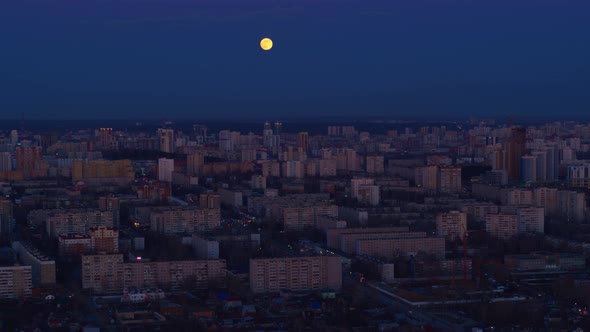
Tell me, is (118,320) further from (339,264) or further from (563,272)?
(563,272)

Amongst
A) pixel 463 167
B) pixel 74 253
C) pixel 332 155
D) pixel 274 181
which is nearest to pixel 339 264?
pixel 74 253

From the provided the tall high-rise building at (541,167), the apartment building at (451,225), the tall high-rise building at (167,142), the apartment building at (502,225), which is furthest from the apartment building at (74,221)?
the tall high-rise building at (167,142)

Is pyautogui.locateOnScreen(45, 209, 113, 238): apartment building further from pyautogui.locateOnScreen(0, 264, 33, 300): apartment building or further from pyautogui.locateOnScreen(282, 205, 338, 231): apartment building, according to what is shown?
pyautogui.locateOnScreen(0, 264, 33, 300): apartment building

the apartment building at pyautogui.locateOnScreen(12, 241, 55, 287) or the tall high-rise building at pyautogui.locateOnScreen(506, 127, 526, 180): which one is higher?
the tall high-rise building at pyautogui.locateOnScreen(506, 127, 526, 180)

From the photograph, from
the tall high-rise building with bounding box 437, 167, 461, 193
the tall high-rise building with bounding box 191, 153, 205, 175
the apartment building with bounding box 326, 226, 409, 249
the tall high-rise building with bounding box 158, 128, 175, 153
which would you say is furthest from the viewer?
the tall high-rise building with bounding box 158, 128, 175, 153

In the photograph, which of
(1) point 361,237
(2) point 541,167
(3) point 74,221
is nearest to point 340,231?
(1) point 361,237

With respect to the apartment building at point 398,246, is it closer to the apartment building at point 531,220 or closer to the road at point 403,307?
the road at point 403,307

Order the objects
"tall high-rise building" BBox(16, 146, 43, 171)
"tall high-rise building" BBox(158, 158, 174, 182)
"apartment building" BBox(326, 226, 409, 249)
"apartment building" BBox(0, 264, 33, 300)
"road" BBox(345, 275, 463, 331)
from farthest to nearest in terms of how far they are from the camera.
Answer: "tall high-rise building" BBox(16, 146, 43, 171)
"tall high-rise building" BBox(158, 158, 174, 182)
"apartment building" BBox(326, 226, 409, 249)
"apartment building" BBox(0, 264, 33, 300)
"road" BBox(345, 275, 463, 331)

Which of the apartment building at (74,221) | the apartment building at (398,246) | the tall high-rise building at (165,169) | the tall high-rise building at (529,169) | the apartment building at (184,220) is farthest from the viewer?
the tall high-rise building at (165,169)

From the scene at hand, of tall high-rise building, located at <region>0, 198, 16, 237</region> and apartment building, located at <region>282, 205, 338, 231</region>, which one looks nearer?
tall high-rise building, located at <region>0, 198, 16, 237</region>

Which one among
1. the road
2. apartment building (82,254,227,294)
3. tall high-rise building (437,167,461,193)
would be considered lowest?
the road

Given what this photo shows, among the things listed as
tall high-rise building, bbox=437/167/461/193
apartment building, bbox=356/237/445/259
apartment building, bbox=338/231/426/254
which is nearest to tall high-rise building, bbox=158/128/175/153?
tall high-rise building, bbox=437/167/461/193
